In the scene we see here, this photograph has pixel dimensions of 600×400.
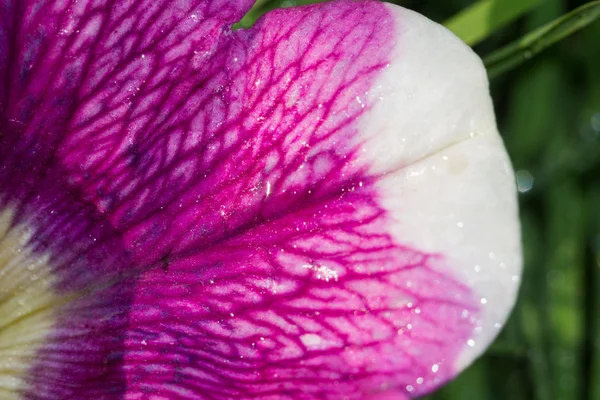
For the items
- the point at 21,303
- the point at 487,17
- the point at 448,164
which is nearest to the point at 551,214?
the point at 487,17

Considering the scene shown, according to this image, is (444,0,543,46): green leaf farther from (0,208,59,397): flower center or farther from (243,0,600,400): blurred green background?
(0,208,59,397): flower center

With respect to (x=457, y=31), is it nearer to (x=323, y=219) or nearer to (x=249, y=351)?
(x=323, y=219)

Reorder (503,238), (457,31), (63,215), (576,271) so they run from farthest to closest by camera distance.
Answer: (576,271) → (457,31) → (63,215) → (503,238)

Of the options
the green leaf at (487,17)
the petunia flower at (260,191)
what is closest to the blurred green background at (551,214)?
the green leaf at (487,17)

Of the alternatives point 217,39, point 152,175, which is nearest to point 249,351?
point 152,175

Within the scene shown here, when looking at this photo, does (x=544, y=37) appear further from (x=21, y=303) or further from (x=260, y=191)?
(x=21, y=303)
